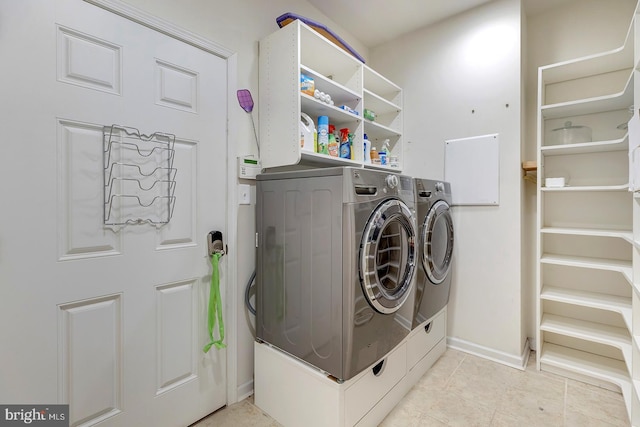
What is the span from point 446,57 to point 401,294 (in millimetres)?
1982

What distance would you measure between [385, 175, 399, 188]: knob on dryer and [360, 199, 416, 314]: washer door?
0.08 m

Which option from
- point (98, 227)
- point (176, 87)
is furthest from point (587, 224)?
point (98, 227)

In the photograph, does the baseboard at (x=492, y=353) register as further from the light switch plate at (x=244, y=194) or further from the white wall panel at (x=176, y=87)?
the white wall panel at (x=176, y=87)

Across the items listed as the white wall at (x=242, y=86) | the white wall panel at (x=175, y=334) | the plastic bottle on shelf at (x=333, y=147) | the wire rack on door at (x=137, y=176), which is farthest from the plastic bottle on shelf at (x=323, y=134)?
the white wall panel at (x=175, y=334)

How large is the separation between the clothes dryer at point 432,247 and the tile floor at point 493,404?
43 centimetres

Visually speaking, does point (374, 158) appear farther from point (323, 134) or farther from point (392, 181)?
point (392, 181)

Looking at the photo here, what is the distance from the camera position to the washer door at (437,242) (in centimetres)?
194

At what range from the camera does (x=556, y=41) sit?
7.54 feet

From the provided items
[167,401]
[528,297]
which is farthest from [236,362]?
[528,297]

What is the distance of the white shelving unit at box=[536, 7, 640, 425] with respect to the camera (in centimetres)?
194

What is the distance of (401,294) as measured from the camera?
5.31 feet

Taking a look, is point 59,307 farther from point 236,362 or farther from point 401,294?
point 401,294

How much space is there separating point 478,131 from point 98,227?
2.47m

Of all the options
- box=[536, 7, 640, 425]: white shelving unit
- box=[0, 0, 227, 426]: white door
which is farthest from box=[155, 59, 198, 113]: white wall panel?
box=[536, 7, 640, 425]: white shelving unit
